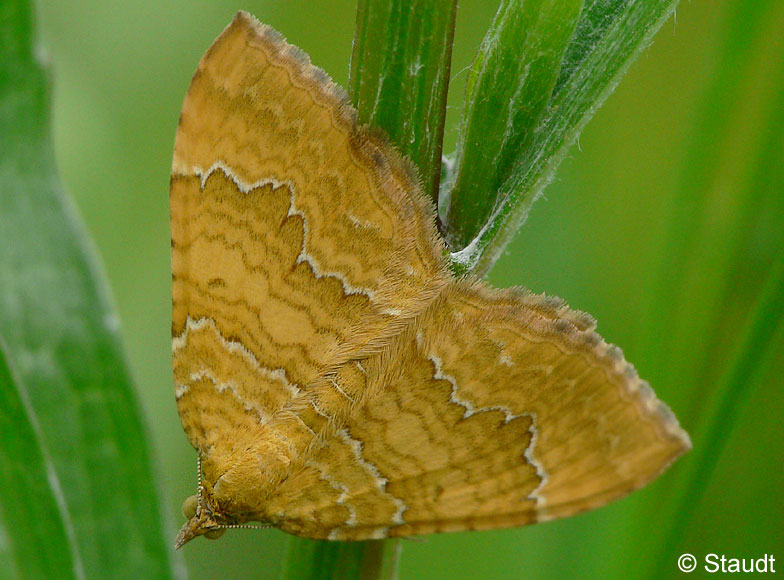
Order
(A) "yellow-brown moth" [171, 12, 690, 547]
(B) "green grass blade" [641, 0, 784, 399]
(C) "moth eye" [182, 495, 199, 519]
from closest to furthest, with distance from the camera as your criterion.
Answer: (A) "yellow-brown moth" [171, 12, 690, 547] → (B) "green grass blade" [641, 0, 784, 399] → (C) "moth eye" [182, 495, 199, 519]

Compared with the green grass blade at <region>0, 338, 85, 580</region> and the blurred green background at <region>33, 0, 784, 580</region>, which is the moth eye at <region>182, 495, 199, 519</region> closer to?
the blurred green background at <region>33, 0, 784, 580</region>

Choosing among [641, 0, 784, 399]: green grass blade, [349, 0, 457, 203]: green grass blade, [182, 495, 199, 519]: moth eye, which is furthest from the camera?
[182, 495, 199, 519]: moth eye

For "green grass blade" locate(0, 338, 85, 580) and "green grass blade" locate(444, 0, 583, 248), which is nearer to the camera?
"green grass blade" locate(444, 0, 583, 248)

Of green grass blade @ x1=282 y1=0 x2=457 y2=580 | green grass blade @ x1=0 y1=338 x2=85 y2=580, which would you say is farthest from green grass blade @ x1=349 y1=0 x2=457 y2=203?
green grass blade @ x1=0 y1=338 x2=85 y2=580

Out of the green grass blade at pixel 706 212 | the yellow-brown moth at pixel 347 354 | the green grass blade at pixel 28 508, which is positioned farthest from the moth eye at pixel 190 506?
the green grass blade at pixel 706 212

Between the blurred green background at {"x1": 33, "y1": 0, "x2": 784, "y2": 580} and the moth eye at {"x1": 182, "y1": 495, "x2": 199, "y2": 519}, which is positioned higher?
the blurred green background at {"x1": 33, "y1": 0, "x2": 784, "y2": 580}

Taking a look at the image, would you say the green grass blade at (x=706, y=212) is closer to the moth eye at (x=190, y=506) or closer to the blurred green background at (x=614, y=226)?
the blurred green background at (x=614, y=226)
